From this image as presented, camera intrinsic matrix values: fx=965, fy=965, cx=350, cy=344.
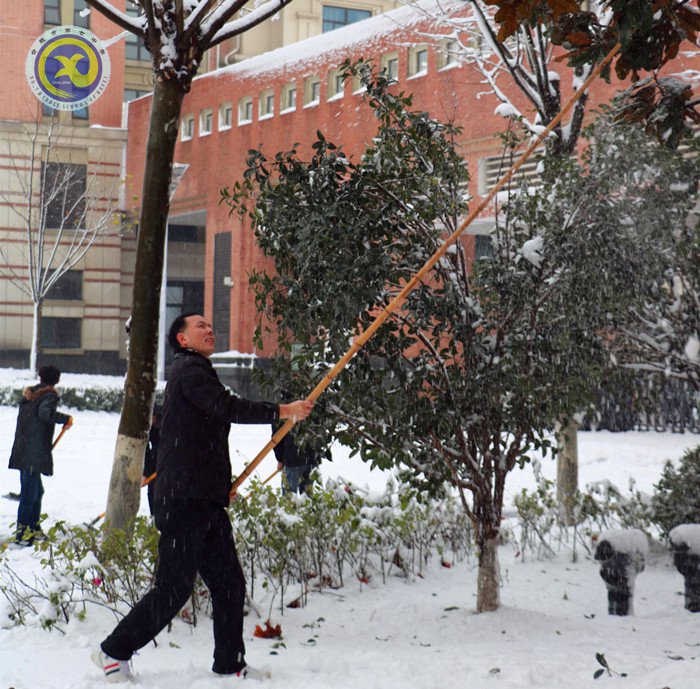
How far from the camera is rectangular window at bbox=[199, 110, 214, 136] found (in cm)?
3081

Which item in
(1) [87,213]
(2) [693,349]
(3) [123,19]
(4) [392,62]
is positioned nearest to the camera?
(3) [123,19]

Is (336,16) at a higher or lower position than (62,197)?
higher

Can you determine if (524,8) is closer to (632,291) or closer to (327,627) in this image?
(632,291)

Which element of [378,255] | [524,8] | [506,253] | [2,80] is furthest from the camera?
[2,80]

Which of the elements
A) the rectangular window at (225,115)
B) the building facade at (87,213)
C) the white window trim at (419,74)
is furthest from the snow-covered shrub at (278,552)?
the building facade at (87,213)

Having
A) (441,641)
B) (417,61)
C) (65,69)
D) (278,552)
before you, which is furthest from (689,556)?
(417,61)

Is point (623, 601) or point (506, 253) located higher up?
point (506, 253)

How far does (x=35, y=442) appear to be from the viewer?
9273 millimetres

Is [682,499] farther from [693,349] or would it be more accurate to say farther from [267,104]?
[267,104]

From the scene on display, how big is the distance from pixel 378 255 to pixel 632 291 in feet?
5.73

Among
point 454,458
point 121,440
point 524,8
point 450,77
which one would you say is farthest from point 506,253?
point 450,77

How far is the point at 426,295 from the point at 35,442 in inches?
208

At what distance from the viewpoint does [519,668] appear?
460 centimetres

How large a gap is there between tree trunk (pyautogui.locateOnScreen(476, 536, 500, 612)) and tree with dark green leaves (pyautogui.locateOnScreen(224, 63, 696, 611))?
418 mm
